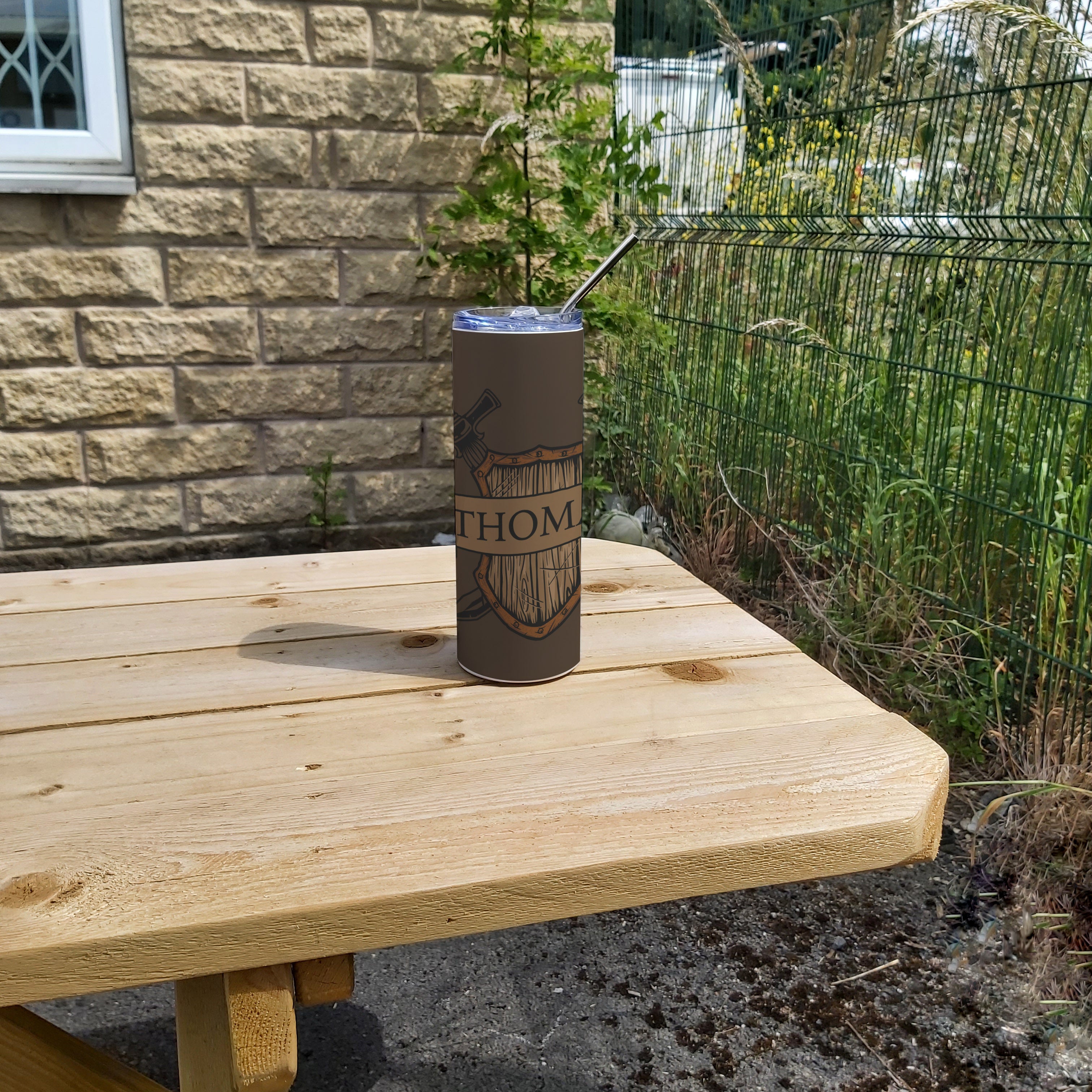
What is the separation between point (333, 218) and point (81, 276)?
0.79m

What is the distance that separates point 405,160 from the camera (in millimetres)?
3430

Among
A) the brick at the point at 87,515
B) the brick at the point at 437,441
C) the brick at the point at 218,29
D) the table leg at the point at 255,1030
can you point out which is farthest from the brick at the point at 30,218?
the table leg at the point at 255,1030

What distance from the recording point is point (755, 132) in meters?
3.14

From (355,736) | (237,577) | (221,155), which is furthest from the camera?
(221,155)

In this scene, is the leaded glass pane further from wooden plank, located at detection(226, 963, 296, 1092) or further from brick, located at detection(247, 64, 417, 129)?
wooden plank, located at detection(226, 963, 296, 1092)

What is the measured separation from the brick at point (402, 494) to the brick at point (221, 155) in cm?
99


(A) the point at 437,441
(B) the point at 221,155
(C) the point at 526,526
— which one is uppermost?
(B) the point at 221,155

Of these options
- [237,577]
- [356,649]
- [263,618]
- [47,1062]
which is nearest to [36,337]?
[237,577]

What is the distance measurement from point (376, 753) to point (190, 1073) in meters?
0.34

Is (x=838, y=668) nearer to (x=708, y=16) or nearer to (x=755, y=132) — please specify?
(x=755, y=132)

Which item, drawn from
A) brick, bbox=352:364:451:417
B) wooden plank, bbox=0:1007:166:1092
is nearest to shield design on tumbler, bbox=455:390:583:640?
wooden plank, bbox=0:1007:166:1092

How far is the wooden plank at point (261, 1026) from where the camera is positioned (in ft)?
2.36

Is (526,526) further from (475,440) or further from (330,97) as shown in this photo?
(330,97)

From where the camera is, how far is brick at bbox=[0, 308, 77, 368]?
3.21 m
